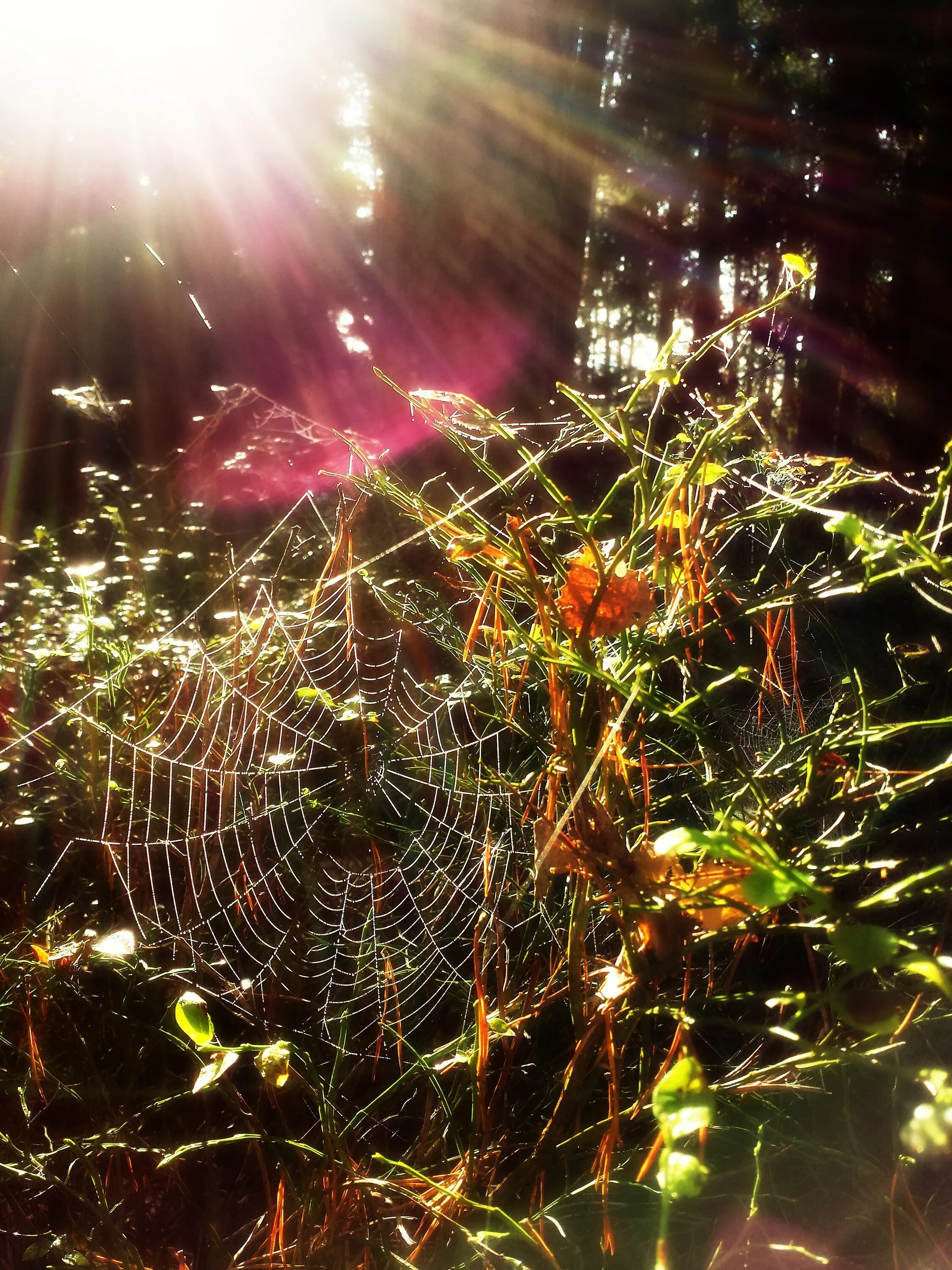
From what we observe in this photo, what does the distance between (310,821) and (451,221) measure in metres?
3.13

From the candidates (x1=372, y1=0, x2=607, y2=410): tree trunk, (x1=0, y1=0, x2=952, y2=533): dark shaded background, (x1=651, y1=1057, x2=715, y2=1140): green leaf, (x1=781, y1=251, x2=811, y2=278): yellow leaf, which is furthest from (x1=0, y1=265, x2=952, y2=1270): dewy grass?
(x1=372, y1=0, x2=607, y2=410): tree trunk

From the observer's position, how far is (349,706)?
1258 mm

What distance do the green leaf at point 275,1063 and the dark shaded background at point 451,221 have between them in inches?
86.8

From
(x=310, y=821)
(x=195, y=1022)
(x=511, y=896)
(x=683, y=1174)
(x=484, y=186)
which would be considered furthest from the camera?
(x=484, y=186)

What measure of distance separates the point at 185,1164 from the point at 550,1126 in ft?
2.09

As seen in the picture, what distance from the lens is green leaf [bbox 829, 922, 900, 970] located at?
0.48 m

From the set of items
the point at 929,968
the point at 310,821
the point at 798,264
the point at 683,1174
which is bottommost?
the point at 310,821

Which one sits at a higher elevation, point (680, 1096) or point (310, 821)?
point (680, 1096)

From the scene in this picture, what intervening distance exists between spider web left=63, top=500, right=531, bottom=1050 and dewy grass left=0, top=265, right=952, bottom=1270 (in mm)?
10

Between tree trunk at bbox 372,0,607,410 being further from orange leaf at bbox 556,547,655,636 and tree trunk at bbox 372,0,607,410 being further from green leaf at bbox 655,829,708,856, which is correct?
green leaf at bbox 655,829,708,856

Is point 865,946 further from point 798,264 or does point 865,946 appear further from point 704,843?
point 798,264

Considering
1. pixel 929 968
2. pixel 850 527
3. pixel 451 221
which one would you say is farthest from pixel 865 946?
pixel 451 221

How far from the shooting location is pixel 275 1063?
80 centimetres

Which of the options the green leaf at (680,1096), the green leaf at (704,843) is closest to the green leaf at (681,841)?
the green leaf at (704,843)
